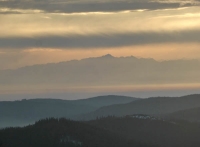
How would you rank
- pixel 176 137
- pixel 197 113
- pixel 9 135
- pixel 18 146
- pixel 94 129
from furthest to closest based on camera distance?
pixel 197 113 < pixel 176 137 < pixel 94 129 < pixel 9 135 < pixel 18 146

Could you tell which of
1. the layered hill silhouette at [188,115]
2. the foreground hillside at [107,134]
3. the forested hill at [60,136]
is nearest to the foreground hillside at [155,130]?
the foreground hillside at [107,134]

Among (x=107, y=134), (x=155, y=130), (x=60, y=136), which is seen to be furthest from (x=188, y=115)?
(x=60, y=136)

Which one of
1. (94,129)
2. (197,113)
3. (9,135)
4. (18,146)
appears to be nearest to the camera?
(18,146)

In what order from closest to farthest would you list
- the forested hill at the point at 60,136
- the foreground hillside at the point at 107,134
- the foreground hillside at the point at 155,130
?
the forested hill at the point at 60,136
the foreground hillside at the point at 107,134
the foreground hillside at the point at 155,130

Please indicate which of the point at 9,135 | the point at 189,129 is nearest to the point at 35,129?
the point at 9,135

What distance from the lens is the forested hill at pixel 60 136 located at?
79.2m

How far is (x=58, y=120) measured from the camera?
9025 centimetres

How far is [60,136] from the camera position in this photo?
8256cm

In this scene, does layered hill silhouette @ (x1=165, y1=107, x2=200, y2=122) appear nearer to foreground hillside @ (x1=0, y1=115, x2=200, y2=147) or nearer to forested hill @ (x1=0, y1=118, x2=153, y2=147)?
foreground hillside @ (x1=0, y1=115, x2=200, y2=147)

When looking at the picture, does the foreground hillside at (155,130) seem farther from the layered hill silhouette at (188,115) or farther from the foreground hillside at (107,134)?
the layered hill silhouette at (188,115)

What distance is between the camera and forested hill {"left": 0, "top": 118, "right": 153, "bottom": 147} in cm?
7919

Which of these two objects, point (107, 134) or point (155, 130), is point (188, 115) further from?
point (107, 134)

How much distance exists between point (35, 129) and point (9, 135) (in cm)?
456

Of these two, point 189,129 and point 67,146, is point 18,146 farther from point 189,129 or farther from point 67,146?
point 189,129
